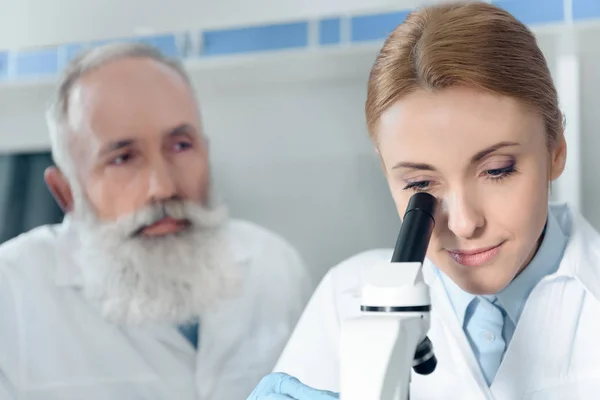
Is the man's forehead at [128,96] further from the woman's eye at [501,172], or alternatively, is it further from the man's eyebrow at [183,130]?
the woman's eye at [501,172]

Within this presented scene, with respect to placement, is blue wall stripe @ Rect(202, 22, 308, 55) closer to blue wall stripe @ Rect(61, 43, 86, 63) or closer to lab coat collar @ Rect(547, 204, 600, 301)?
blue wall stripe @ Rect(61, 43, 86, 63)

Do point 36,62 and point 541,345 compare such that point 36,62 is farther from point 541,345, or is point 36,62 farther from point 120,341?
point 541,345

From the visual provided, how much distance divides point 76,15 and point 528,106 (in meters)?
0.76

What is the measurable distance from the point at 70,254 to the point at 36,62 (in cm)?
34

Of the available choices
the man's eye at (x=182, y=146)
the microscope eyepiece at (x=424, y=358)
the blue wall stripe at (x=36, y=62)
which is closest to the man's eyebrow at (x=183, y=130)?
the man's eye at (x=182, y=146)

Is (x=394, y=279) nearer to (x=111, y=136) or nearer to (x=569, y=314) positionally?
(x=569, y=314)

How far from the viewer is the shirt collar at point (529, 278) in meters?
0.76

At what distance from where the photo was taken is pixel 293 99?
99 cm

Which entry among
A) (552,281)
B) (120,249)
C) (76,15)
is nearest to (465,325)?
(552,281)

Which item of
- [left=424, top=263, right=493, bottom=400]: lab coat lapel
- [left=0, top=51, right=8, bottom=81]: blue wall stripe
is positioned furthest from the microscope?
[left=0, top=51, right=8, bottom=81]: blue wall stripe

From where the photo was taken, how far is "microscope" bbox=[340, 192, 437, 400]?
0.49 metres

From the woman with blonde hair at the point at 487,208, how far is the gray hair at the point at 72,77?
414mm

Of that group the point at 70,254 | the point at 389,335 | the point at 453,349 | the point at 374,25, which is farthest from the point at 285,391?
the point at 374,25

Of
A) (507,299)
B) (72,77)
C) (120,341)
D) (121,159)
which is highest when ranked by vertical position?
(72,77)
